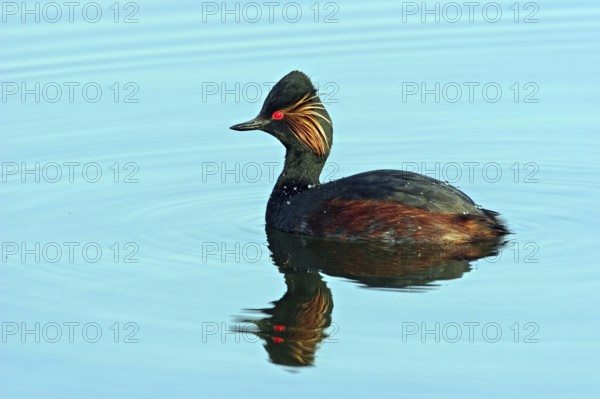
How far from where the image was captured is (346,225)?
42.2 ft

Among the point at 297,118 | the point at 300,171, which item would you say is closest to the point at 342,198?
the point at 300,171

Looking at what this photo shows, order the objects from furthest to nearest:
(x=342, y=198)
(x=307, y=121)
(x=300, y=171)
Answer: (x=300, y=171) → (x=307, y=121) → (x=342, y=198)

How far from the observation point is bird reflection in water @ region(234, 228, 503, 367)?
10.6 m

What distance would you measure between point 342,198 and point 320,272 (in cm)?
102

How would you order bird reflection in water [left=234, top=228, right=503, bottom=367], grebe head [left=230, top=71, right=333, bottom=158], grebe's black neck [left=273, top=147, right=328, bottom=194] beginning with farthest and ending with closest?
grebe's black neck [left=273, top=147, right=328, bottom=194] → grebe head [left=230, top=71, right=333, bottom=158] → bird reflection in water [left=234, top=228, right=503, bottom=367]

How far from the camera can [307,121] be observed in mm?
13586

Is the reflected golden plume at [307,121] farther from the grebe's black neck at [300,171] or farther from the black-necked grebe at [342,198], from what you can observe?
the grebe's black neck at [300,171]

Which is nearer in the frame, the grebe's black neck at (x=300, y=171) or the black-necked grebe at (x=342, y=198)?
the black-necked grebe at (x=342, y=198)

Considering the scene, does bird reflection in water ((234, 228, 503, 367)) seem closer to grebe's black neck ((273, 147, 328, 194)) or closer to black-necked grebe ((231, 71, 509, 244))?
black-necked grebe ((231, 71, 509, 244))

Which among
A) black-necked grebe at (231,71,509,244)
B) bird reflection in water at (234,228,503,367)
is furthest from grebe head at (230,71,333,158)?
bird reflection in water at (234,228,503,367)

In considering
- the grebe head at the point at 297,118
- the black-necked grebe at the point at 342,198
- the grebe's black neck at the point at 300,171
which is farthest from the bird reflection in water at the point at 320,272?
the grebe head at the point at 297,118

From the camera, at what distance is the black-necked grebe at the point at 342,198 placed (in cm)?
1256

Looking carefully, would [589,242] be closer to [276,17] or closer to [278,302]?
[278,302]

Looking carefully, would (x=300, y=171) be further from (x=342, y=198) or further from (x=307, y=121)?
(x=342, y=198)
